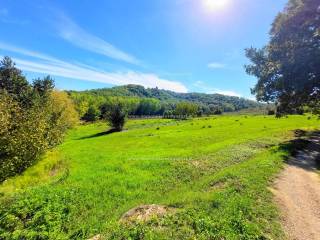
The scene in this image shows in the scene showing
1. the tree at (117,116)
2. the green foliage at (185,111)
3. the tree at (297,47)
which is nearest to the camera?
the tree at (297,47)

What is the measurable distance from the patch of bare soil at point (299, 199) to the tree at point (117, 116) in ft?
197

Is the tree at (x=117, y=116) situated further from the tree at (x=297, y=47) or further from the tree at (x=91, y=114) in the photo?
the tree at (x=91, y=114)

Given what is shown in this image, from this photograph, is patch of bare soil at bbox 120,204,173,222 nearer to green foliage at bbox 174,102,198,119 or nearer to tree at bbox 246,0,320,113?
tree at bbox 246,0,320,113

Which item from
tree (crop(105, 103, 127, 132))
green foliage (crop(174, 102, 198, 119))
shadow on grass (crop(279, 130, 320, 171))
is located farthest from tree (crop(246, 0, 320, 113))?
green foliage (crop(174, 102, 198, 119))

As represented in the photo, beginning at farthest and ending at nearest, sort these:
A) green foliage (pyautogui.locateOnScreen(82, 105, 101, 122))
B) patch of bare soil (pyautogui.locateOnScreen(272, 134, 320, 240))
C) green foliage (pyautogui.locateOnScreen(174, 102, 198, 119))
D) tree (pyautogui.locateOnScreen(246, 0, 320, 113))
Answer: green foliage (pyautogui.locateOnScreen(174, 102, 198, 119)) → green foliage (pyautogui.locateOnScreen(82, 105, 101, 122)) → tree (pyautogui.locateOnScreen(246, 0, 320, 113)) → patch of bare soil (pyautogui.locateOnScreen(272, 134, 320, 240))

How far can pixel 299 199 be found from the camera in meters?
14.4

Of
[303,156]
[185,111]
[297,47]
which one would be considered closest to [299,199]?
[297,47]

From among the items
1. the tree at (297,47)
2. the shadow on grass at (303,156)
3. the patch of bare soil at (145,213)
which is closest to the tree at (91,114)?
the shadow on grass at (303,156)

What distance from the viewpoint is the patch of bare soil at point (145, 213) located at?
40.1 feet

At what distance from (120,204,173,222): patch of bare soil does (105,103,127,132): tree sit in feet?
216

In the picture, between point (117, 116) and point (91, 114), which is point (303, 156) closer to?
point (117, 116)

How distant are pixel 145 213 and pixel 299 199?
8.90m

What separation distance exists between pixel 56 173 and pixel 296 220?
22113 millimetres

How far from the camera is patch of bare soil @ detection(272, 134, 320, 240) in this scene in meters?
10.9
